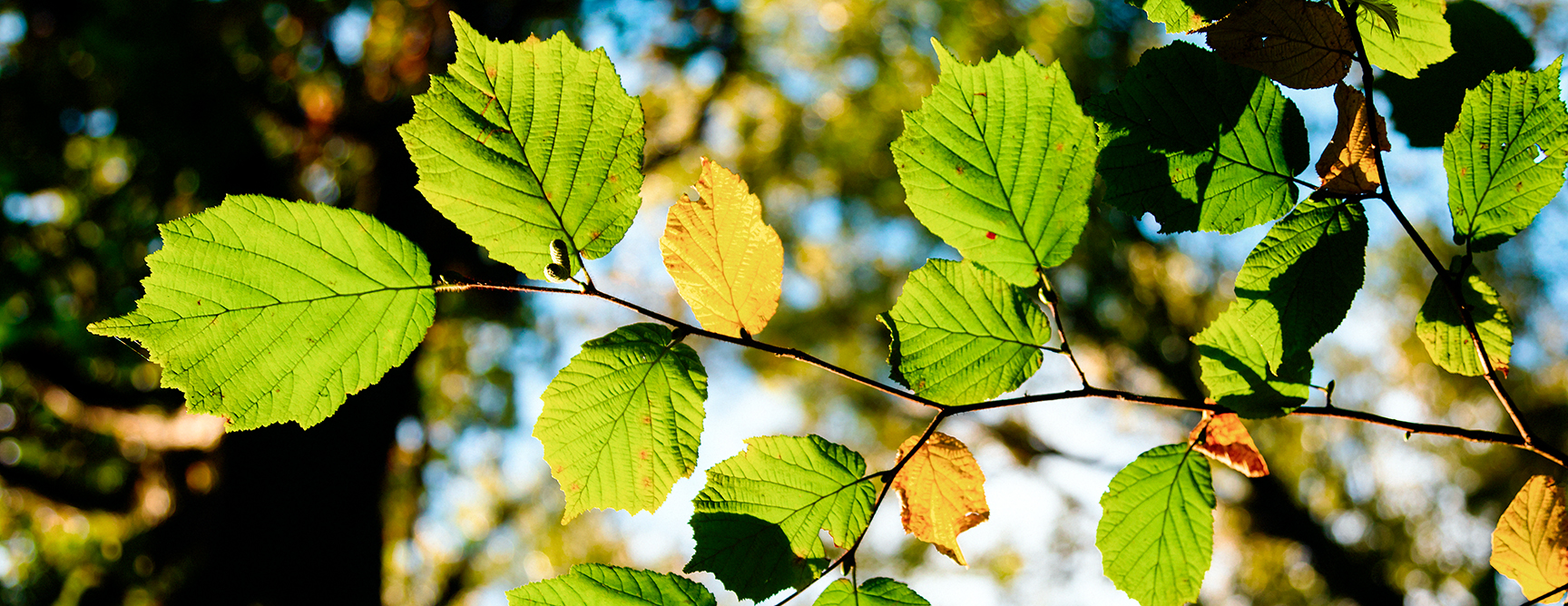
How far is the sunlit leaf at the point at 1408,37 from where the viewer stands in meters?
0.47

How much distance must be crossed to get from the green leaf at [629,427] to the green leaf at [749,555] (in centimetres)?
4

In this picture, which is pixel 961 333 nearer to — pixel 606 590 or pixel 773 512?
pixel 773 512

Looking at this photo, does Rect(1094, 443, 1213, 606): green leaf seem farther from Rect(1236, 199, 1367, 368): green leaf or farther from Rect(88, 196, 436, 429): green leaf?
Rect(88, 196, 436, 429): green leaf

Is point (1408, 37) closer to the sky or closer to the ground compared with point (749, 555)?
closer to the sky

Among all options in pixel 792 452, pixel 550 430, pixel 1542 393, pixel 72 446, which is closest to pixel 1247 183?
pixel 792 452

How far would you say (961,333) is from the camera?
0.51 m

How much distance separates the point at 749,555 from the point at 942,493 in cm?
16

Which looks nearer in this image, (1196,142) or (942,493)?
(1196,142)

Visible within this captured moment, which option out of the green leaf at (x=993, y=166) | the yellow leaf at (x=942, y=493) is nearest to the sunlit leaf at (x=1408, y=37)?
the green leaf at (x=993, y=166)

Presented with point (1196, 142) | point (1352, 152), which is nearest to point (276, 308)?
point (1196, 142)

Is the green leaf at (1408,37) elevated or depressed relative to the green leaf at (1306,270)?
elevated

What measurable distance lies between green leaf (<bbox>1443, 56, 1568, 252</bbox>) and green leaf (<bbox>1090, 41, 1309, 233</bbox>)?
0.30 ft

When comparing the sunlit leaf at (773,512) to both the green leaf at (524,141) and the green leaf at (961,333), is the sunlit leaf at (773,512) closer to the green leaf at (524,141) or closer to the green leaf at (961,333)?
the green leaf at (961,333)

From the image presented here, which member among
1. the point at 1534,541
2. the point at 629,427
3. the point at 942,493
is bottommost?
the point at 1534,541
